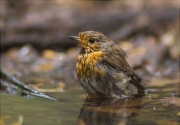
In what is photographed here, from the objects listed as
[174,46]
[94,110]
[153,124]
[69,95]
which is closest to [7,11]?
[174,46]

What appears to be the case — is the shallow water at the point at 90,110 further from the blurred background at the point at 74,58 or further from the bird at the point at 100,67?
the bird at the point at 100,67

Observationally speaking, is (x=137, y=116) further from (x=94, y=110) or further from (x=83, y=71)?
(x=83, y=71)

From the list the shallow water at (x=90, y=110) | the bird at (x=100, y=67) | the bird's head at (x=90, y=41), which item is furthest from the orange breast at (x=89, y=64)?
the shallow water at (x=90, y=110)

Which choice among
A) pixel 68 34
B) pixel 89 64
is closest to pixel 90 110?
pixel 89 64

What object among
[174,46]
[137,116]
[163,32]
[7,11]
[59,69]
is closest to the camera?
[137,116]

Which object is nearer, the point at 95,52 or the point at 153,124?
the point at 153,124

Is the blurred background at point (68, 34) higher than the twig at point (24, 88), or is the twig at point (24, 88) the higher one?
the blurred background at point (68, 34)

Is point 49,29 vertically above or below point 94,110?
above
